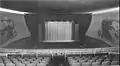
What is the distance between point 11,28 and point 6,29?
0.49ft

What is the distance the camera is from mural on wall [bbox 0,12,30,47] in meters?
2.80

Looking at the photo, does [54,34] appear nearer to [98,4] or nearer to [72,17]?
[72,17]

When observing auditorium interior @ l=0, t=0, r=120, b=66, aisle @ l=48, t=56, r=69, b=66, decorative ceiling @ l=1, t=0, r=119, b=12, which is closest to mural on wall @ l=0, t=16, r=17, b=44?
auditorium interior @ l=0, t=0, r=120, b=66

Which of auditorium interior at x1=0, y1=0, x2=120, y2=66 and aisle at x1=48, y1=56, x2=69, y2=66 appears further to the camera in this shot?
auditorium interior at x1=0, y1=0, x2=120, y2=66

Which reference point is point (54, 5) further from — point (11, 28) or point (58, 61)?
point (58, 61)

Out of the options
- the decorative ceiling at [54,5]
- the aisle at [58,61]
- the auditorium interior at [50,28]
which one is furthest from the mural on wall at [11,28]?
the aisle at [58,61]

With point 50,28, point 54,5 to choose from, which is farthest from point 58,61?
point 50,28

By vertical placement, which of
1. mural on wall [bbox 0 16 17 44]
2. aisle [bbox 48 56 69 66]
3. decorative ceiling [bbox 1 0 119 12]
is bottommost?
aisle [bbox 48 56 69 66]

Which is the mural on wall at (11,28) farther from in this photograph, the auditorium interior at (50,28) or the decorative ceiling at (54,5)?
the decorative ceiling at (54,5)

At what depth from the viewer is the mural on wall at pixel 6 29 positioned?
109 inches

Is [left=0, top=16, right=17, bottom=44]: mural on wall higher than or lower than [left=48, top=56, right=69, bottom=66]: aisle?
higher

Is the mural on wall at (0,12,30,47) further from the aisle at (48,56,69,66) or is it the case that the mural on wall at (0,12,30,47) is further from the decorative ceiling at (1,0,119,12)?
the aisle at (48,56,69,66)

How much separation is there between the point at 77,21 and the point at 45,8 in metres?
0.55

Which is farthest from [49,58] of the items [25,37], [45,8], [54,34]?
[45,8]
